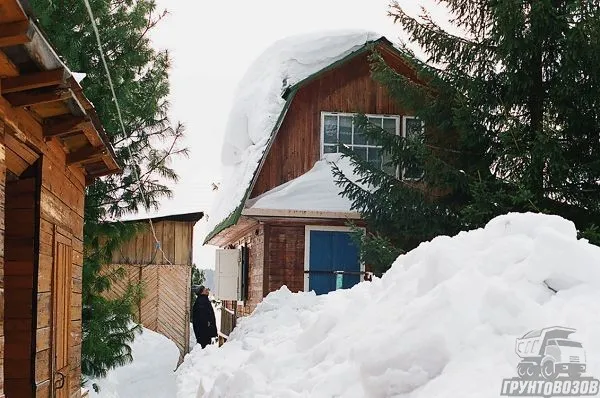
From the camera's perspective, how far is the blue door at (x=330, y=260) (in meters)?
14.0

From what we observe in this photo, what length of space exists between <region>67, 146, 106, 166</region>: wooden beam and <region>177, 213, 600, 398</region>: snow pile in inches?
107

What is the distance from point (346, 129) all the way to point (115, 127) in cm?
524

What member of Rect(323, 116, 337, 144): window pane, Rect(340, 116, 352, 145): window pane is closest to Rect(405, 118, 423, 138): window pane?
Rect(340, 116, 352, 145): window pane

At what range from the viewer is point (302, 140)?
14.4m

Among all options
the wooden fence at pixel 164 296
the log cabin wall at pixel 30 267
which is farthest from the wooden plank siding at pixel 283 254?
the log cabin wall at pixel 30 267

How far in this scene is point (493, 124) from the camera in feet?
37.6

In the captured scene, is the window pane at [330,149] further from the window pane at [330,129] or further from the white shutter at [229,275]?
the white shutter at [229,275]

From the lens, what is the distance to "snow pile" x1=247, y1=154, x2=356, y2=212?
13.2 metres

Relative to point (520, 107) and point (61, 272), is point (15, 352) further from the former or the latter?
point (520, 107)

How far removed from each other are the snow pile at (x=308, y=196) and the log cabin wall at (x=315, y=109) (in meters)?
0.39

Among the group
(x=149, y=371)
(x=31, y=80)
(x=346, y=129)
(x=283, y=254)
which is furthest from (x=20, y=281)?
(x=149, y=371)

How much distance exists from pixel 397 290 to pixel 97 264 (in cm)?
702

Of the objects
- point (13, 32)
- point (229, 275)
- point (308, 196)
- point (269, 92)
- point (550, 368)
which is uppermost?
point (269, 92)

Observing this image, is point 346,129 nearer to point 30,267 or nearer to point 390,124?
point 390,124
